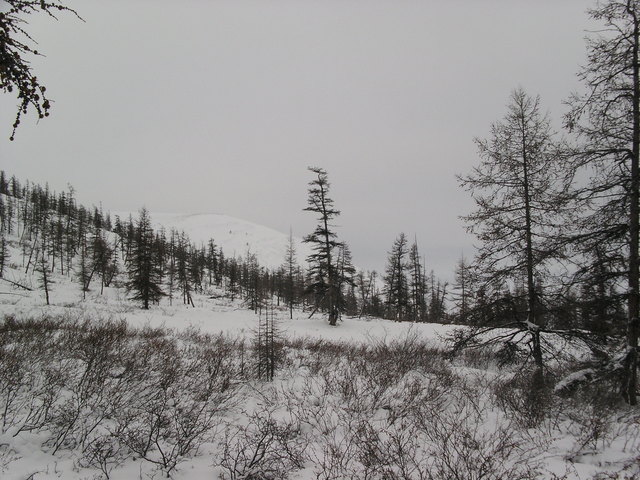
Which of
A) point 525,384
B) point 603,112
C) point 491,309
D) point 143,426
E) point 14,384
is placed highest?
point 603,112

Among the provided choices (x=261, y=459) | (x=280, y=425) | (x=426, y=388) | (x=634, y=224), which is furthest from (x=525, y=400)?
(x=261, y=459)

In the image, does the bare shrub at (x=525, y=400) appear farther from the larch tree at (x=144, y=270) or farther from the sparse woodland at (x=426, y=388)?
the larch tree at (x=144, y=270)

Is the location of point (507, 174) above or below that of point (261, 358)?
above

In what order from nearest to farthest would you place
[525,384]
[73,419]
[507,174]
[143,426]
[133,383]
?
1. [73,419]
2. [143,426]
3. [133,383]
4. [525,384]
5. [507,174]

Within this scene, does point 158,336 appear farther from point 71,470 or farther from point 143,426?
point 71,470

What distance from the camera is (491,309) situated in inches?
310

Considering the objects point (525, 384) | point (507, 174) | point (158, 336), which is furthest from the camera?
point (158, 336)

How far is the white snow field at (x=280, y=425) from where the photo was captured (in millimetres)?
3779

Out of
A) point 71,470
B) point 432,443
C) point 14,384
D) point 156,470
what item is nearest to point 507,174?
point 432,443

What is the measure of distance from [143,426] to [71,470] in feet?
3.48

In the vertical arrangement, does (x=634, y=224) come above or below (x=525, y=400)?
above

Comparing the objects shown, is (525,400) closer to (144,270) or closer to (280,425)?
(280,425)

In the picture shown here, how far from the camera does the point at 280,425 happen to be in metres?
5.15

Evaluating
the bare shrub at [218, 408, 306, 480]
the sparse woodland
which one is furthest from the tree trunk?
the bare shrub at [218, 408, 306, 480]
